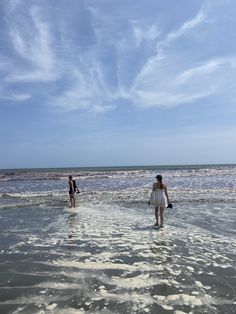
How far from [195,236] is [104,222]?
4.18 m

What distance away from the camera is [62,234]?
12.0m

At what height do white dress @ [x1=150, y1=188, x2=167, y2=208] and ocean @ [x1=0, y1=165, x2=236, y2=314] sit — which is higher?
white dress @ [x1=150, y1=188, x2=167, y2=208]

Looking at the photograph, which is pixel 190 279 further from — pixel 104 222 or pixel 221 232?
pixel 104 222

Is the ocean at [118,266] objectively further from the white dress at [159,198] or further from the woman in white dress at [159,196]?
the white dress at [159,198]

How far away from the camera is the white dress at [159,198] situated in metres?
13.6

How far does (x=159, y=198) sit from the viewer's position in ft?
45.1

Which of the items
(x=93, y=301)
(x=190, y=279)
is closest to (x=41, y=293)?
(x=93, y=301)

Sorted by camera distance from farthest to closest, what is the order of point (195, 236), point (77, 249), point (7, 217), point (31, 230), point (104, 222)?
point (7, 217), point (104, 222), point (31, 230), point (195, 236), point (77, 249)

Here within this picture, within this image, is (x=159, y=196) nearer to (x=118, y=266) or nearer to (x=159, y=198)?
(x=159, y=198)

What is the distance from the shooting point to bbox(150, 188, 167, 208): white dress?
13.6 meters

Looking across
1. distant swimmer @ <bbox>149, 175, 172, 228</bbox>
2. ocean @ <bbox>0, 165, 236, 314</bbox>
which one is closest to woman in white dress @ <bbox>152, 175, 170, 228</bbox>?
distant swimmer @ <bbox>149, 175, 172, 228</bbox>

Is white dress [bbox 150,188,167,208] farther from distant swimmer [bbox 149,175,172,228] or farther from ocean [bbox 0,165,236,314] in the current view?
ocean [bbox 0,165,236,314]

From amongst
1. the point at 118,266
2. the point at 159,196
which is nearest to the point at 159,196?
the point at 159,196

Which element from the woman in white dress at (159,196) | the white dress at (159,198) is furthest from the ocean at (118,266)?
the white dress at (159,198)
